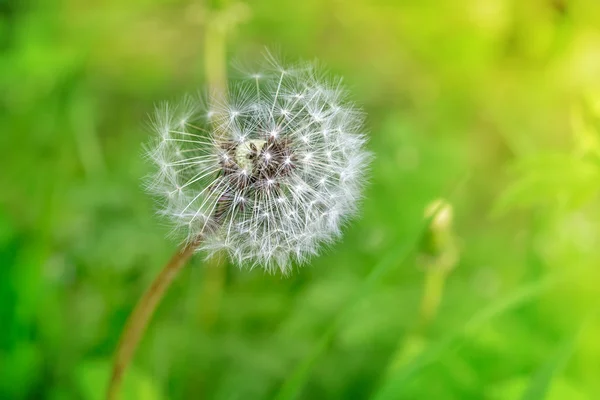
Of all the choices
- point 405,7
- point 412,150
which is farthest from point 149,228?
point 405,7

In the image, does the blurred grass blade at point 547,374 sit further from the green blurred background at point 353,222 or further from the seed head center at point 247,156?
the seed head center at point 247,156

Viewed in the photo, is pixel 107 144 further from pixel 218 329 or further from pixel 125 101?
pixel 218 329

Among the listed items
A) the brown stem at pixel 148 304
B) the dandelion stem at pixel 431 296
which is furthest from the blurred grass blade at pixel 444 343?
the brown stem at pixel 148 304

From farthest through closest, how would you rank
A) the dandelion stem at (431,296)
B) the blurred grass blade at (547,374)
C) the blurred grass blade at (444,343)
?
the dandelion stem at (431,296) → the blurred grass blade at (444,343) → the blurred grass blade at (547,374)

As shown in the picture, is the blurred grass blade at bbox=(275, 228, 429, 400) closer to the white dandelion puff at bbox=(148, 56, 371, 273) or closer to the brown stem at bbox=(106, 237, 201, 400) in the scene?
the white dandelion puff at bbox=(148, 56, 371, 273)

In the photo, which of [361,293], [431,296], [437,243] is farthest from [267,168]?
[431,296]

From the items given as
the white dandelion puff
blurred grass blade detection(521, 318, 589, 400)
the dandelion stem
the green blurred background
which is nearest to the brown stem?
the white dandelion puff
